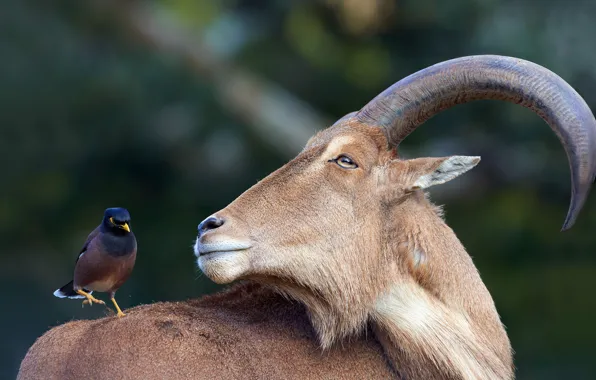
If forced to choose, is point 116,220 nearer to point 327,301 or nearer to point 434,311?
point 327,301

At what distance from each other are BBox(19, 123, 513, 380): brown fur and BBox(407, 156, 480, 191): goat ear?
0.5 inches

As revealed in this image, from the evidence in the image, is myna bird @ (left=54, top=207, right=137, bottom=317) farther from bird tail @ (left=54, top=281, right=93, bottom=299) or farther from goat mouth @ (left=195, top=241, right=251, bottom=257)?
goat mouth @ (left=195, top=241, right=251, bottom=257)

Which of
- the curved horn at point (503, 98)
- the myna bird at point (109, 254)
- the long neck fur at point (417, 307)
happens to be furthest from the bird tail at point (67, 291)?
the curved horn at point (503, 98)

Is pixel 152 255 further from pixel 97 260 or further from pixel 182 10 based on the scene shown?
pixel 97 260

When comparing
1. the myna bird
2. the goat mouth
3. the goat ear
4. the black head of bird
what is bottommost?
the myna bird

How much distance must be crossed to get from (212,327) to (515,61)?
2339mm

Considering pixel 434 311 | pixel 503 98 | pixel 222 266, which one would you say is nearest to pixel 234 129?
pixel 503 98

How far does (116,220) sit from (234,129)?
15364 mm

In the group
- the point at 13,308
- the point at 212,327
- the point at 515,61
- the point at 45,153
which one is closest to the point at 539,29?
the point at 45,153

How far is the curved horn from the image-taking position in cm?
579

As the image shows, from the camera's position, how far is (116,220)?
567 centimetres

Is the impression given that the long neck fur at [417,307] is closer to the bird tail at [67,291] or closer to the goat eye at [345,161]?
the goat eye at [345,161]

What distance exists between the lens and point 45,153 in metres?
20.8

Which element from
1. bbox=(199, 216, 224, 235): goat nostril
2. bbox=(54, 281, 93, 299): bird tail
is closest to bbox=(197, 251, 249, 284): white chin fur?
bbox=(199, 216, 224, 235): goat nostril
